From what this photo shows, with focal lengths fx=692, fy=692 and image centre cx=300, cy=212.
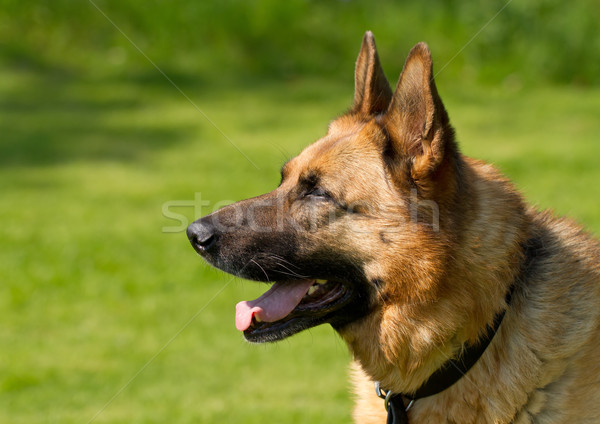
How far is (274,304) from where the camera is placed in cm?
323

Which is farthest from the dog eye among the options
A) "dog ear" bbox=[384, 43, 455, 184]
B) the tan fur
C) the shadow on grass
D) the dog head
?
the shadow on grass

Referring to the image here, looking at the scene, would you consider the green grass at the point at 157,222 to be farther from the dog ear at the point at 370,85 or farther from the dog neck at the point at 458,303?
the dog ear at the point at 370,85


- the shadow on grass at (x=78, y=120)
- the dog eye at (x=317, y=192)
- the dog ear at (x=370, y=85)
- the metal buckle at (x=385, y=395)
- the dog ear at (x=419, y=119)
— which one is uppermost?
the shadow on grass at (x=78, y=120)

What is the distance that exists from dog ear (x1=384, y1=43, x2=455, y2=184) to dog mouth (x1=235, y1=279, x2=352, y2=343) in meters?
0.65

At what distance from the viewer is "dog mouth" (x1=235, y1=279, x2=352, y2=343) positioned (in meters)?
3.10

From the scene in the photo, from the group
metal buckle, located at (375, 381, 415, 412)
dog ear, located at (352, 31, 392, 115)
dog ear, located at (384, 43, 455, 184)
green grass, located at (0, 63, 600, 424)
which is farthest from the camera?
green grass, located at (0, 63, 600, 424)

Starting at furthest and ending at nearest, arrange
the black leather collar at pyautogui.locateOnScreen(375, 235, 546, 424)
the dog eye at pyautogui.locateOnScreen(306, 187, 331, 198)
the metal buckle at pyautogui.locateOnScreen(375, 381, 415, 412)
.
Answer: the dog eye at pyautogui.locateOnScreen(306, 187, 331, 198) < the metal buckle at pyautogui.locateOnScreen(375, 381, 415, 412) < the black leather collar at pyautogui.locateOnScreen(375, 235, 546, 424)

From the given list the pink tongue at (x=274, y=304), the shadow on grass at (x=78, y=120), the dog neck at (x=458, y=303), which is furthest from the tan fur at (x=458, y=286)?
the shadow on grass at (x=78, y=120)

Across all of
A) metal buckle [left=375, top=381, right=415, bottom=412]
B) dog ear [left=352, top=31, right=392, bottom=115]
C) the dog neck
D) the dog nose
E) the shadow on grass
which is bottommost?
metal buckle [left=375, top=381, right=415, bottom=412]

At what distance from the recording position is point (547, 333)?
2.94 m

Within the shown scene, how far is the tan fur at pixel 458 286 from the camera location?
2.88m

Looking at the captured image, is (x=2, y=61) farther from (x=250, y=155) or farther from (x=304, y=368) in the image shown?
(x=304, y=368)

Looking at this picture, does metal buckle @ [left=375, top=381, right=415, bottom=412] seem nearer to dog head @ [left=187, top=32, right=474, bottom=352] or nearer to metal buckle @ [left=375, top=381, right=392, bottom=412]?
metal buckle @ [left=375, top=381, right=392, bottom=412]

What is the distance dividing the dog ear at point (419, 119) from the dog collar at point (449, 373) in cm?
66
